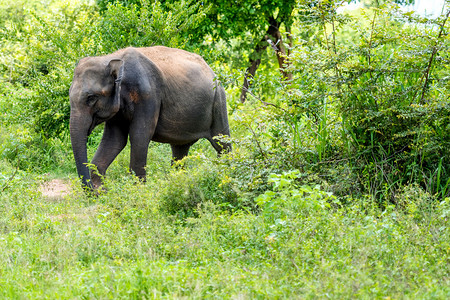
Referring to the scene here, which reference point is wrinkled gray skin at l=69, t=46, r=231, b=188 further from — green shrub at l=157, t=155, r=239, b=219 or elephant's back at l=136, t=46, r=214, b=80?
green shrub at l=157, t=155, r=239, b=219

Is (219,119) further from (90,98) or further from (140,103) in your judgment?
(90,98)

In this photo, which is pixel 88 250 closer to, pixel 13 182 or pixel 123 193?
pixel 123 193

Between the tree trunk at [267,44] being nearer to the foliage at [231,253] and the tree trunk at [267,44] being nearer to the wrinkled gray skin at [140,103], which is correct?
the wrinkled gray skin at [140,103]

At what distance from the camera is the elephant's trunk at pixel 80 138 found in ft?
27.5

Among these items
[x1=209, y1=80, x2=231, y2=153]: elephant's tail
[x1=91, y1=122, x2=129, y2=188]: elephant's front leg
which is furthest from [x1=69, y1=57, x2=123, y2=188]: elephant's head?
[x1=209, y1=80, x2=231, y2=153]: elephant's tail

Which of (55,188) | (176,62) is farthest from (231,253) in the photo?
(55,188)

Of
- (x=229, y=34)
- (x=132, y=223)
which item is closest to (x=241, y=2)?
(x=229, y=34)

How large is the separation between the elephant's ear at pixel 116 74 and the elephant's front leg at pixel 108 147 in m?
0.68

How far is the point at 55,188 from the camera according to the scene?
33.6 ft

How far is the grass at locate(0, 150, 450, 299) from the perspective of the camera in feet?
14.0

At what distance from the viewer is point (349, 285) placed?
13.5 feet

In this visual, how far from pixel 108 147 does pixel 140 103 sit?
0.79 m

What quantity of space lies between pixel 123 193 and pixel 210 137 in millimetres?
3698

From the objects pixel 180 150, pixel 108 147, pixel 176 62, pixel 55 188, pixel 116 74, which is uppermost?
pixel 116 74
